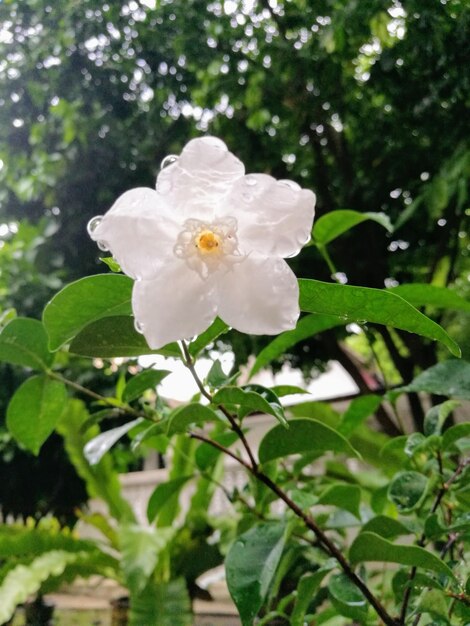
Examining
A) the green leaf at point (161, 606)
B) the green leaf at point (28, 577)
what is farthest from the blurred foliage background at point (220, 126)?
the green leaf at point (161, 606)

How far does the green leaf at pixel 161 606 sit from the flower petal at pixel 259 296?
3.57 feet

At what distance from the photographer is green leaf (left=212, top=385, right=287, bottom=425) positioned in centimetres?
32

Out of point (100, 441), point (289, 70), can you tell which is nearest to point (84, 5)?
point (289, 70)

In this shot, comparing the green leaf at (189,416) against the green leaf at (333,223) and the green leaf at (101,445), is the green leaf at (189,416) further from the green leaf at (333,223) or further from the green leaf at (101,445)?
the green leaf at (333,223)

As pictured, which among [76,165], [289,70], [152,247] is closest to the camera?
[152,247]

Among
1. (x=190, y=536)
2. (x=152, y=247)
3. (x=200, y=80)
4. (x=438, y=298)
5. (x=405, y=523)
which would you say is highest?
(x=200, y=80)

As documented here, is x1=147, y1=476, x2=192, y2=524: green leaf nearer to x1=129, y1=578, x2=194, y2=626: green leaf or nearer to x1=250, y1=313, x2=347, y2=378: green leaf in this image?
x1=250, y1=313, x2=347, y2=378: green leaf

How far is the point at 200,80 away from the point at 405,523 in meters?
1.22

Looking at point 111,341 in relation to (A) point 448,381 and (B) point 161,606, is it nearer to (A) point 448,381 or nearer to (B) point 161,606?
(A) point 448,381

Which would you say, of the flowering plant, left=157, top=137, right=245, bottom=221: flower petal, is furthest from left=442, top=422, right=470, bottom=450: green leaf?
left=157, top=137, right=245, bottom=221: flower petal

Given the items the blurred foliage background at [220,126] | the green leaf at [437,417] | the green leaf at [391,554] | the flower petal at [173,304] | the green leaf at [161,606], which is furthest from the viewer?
the blurred foliage background at [220,126]

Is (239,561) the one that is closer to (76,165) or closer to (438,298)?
(438,298)

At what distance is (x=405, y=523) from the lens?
0.50 meters

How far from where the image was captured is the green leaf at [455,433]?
0.47 m
